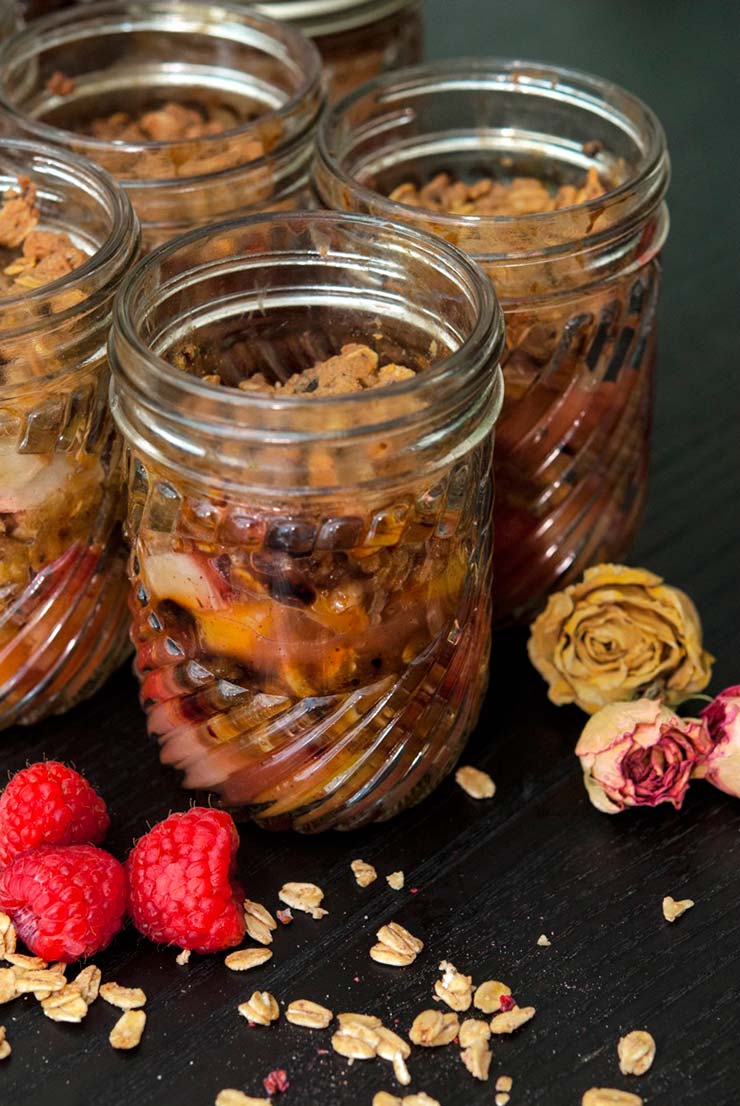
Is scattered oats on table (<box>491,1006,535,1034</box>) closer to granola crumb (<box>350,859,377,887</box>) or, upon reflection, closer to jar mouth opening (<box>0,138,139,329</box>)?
granola crumb (<box>350,859,377,887</box>)

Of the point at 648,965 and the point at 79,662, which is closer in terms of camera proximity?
the point at 648,965

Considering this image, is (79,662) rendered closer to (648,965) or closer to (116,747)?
(116,747)

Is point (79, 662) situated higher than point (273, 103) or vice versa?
point (273, 103)

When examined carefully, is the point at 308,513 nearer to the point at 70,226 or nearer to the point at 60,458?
the point at 60,458

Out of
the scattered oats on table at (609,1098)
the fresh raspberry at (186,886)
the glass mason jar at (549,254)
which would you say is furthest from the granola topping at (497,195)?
the scattered oats on table at (609,1098)

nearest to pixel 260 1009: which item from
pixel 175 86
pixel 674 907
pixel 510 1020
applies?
pixel 510 1020

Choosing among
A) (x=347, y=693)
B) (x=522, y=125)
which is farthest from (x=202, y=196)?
(x=347, y=693)

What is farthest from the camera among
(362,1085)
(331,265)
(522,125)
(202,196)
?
(522,125)

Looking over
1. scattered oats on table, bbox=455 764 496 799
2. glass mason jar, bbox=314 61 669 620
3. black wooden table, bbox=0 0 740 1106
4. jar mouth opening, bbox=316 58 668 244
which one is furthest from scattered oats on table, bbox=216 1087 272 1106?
jar mouth opening, bbox=316 58 668 244
